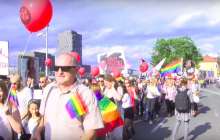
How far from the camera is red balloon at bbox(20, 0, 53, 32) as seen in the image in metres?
5.51

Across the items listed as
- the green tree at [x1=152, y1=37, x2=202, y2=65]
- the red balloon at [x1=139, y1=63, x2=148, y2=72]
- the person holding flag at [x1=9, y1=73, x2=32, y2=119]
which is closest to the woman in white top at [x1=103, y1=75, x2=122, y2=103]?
the person holding flag at [x1=9, y1=73, x2=32, y2=119]

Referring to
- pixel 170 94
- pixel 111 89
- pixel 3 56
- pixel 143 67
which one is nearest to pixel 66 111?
pixel 3 56

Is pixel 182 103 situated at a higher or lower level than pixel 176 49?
lower

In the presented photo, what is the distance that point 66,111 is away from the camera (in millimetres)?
4148

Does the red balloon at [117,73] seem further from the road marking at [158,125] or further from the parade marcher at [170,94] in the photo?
the parade marcher at [170,94]

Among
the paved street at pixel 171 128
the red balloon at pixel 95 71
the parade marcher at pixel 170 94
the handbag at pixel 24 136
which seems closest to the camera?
the handbag at pixel 24 136

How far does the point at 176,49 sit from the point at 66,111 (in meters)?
79.8

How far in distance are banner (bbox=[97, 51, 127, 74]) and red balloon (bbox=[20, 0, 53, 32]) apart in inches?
347

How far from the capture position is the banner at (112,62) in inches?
584

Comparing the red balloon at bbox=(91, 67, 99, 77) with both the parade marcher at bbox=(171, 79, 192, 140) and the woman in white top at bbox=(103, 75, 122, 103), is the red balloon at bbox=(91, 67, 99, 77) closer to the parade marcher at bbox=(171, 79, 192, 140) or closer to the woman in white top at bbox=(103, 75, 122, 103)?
the woman in white top at bbox=(103, 75, 122, 103)

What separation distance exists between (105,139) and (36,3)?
9.57 feet

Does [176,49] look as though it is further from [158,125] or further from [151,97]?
[158,125]

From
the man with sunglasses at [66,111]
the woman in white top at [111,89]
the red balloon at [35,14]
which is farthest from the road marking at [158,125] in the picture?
the man with sunglasses at [66,111]

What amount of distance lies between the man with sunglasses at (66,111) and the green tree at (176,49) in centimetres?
7699
